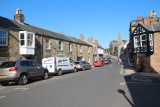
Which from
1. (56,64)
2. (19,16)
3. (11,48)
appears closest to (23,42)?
→ (11,48)

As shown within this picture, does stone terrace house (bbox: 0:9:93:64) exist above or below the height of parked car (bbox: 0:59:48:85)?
above

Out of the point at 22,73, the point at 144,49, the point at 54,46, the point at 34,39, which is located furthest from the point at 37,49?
the point at 144,49

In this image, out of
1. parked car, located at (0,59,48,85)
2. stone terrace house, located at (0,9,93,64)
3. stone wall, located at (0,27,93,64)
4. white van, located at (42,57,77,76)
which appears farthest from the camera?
white van, located at (42,57,77,76)

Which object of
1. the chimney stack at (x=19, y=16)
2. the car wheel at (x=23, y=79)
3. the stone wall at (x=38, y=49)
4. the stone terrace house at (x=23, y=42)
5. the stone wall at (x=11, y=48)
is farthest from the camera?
the chimney stack at (x=19, y=16)

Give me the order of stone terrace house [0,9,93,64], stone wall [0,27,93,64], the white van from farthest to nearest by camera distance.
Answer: the white van < stone wall [0,27,93,64] < stone terrace house [0,9,93,64]

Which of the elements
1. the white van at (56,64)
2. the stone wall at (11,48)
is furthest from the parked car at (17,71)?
the stone wall at (11,48)

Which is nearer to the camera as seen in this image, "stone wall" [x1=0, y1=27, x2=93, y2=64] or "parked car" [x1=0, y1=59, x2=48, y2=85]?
"parked car" [x1=0, y1=59, x2=48, y2=85]

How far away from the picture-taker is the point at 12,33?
1489 centimetres

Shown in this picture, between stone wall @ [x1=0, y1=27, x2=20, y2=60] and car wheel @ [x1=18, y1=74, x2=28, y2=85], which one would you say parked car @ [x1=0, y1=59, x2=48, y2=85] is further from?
stone wall @ [x1=0, y1=27, x2=20, y2=60]

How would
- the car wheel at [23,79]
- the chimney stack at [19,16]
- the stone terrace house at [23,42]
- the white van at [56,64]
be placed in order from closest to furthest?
the car wheel at [23,79] < the stone terrace house at [23,42] < the white van at [56,64] < the chimney stack at [19,16]

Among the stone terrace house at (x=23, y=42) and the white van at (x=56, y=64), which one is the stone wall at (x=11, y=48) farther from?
the white van at (x=56, y=64)

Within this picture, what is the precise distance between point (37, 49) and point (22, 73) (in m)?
8.48

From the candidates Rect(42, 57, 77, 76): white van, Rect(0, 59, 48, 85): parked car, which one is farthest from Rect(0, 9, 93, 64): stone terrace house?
Rect(0, 59, 48, 85): parked car

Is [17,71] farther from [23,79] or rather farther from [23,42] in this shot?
[23,42]
